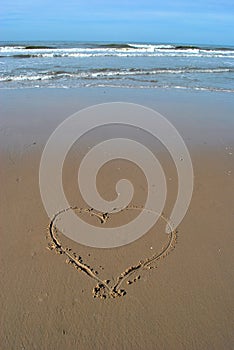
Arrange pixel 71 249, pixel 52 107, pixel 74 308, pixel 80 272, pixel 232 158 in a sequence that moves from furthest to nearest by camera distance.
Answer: pixel 52 107, pixel 232 158, pixel 71 249, pixel 80 272, pixel 74 308

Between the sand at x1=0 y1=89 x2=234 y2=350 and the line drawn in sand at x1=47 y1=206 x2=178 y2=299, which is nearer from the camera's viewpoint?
the sand at x1=0 y1=89 x2=234 y2=350

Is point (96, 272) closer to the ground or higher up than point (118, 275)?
higher up

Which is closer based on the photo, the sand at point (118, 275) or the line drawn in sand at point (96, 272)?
the sand at point (118, 275)

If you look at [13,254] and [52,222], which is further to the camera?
[52,222]

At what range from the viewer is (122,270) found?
3418 mm

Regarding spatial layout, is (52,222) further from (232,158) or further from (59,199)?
(232,158)

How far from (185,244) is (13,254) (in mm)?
2028

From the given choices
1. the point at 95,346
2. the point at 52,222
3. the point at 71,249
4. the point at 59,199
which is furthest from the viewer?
the point at 59,199

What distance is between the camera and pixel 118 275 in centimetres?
335

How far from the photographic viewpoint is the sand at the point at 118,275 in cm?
278

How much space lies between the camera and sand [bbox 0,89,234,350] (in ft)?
9.11

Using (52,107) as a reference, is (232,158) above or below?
below

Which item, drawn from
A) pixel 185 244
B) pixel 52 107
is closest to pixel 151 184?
pixel 185 244

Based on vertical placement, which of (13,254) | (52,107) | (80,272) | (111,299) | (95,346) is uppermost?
(52,107)
